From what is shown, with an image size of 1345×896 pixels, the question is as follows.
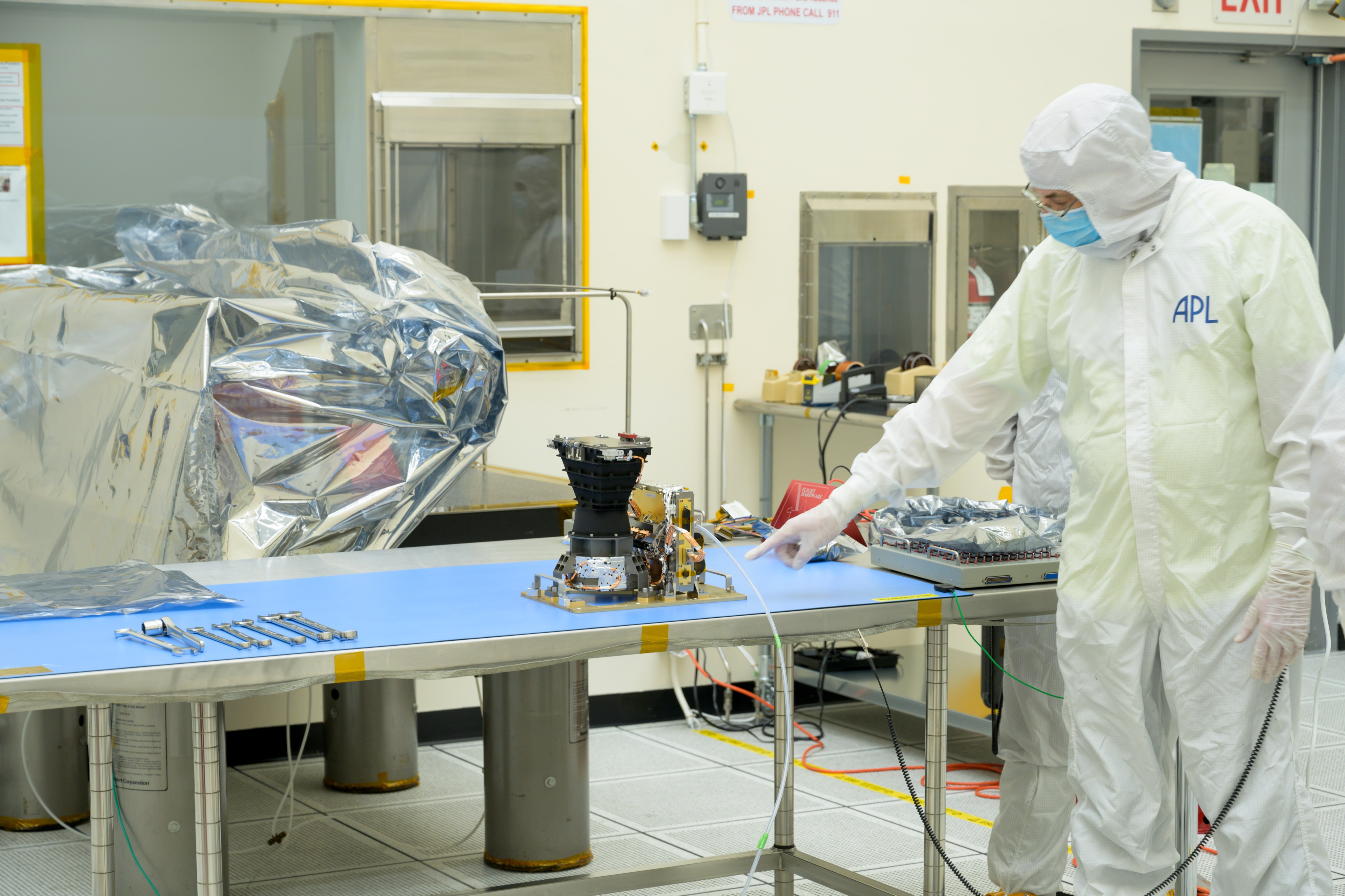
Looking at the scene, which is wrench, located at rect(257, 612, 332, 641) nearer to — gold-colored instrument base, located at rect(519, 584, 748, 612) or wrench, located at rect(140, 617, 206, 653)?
wrench, located at rect(140, 617, 206, 653)

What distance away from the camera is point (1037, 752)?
2518 millimetres

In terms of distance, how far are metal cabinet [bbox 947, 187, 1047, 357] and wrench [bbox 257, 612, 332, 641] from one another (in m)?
2.79

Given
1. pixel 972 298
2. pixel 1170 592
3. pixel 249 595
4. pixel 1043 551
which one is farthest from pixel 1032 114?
pixel 249 595

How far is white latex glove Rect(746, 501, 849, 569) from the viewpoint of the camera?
2.14 meters

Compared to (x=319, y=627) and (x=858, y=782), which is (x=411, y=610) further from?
(x=858, y=782)

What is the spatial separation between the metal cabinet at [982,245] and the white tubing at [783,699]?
1.92m

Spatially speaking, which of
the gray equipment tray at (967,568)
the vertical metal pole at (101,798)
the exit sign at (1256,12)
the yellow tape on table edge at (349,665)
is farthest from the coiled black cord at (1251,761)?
the exit sign at (1256,12)

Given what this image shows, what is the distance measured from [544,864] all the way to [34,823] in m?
1.25

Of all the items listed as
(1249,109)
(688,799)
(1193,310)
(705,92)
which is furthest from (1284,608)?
(1249,109)

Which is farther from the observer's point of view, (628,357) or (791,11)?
(791,11)

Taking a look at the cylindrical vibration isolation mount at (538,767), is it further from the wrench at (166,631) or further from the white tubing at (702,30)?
the white tubing at (702,30)

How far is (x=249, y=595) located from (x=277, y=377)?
55 cm

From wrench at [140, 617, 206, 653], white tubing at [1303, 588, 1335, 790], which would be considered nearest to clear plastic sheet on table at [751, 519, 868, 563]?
white tubing at [1303, 588, 1335, 790]

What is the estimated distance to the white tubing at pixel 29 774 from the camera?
123 inches
